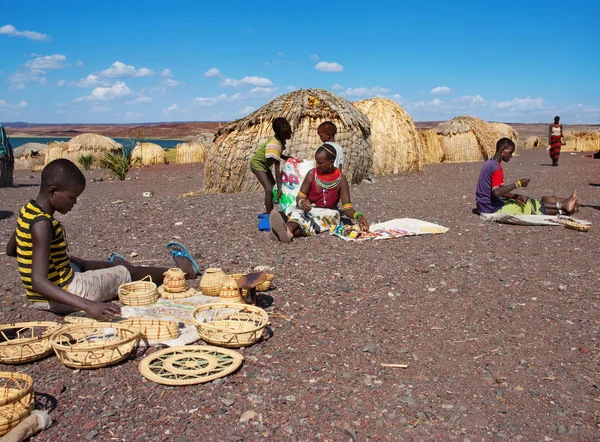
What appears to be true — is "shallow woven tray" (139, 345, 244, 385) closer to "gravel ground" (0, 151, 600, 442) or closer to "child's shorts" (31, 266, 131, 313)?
"gravel ground" (0, 151, 600, 442)

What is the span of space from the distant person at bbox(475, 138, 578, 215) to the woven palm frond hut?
4314 millimetres

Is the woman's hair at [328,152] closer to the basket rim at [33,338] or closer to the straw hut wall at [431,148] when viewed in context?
the basket rim at [33,338]

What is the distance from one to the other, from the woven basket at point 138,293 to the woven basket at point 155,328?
44 cm

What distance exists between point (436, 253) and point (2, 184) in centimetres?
1253

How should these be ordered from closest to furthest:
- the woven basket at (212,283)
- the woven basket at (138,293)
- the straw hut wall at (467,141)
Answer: the woven basket at (138,293) < the woven basket at (212,283) < the straw hut wall at (467,141)

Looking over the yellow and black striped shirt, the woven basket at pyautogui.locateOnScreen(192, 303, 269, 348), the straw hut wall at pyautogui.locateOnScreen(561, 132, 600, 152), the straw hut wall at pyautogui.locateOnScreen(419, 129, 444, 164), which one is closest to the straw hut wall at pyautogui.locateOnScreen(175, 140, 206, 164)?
the straw hut wall at pyautogui.locateOnScreen(419, 129, 444, 164)

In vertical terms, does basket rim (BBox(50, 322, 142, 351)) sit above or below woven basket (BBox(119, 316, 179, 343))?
above

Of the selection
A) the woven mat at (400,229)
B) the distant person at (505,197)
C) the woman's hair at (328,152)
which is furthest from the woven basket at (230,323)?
the distant person at (505,197)

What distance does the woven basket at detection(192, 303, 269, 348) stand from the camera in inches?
137

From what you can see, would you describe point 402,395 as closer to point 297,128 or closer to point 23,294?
point 23,294

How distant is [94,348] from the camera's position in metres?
3.17

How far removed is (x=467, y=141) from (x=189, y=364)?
2047 cm

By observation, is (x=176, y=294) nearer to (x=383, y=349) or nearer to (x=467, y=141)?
(x=383, y=349)

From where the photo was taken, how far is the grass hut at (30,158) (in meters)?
22.1
